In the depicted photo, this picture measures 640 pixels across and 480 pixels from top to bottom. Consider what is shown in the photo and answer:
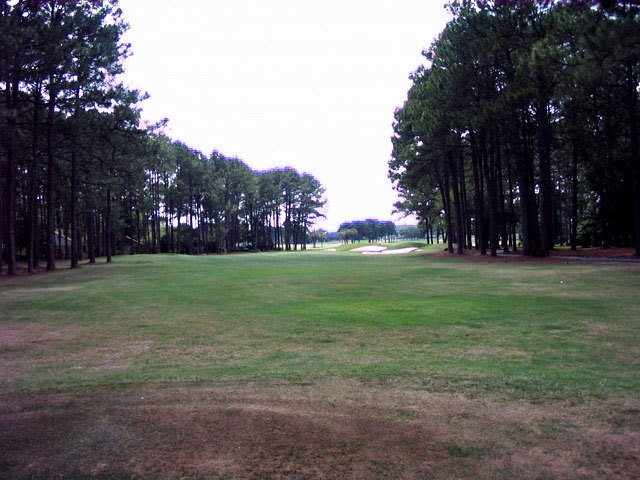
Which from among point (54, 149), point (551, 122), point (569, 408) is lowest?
point (569, 408)

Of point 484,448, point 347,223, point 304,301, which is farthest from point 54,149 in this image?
point 347,223

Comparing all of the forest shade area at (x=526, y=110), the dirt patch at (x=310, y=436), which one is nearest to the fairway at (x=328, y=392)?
the dirt patch at (x=310, y=436)

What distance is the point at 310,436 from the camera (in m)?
4.16

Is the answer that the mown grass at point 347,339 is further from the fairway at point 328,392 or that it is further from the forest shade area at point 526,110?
the forest shade area at point 526,110

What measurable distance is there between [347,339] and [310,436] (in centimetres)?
413

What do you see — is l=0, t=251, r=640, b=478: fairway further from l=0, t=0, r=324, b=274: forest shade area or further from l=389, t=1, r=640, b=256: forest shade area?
l=0, t=0, r=324, b=274: forest shade area

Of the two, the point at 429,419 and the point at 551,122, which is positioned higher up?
the point at 551,122

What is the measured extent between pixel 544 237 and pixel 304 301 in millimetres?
23111

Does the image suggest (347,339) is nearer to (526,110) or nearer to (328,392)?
(328,392)

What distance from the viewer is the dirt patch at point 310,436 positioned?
140 inches

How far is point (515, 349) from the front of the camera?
7.09 m

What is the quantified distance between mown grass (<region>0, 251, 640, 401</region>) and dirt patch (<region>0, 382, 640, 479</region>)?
564 mm

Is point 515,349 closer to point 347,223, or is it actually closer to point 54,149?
point 54,149

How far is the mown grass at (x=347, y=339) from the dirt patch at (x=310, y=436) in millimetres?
564
